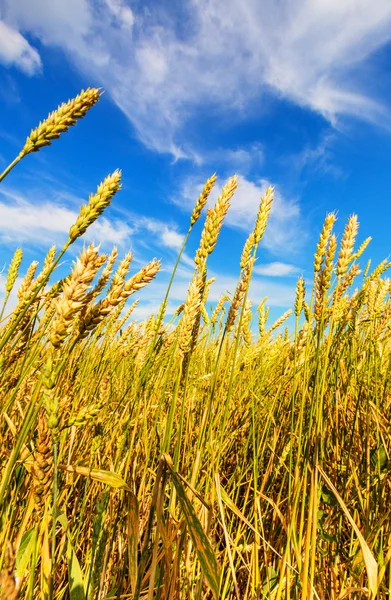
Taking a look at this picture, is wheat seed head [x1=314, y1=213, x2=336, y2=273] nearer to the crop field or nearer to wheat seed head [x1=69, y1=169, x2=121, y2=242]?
the crop field

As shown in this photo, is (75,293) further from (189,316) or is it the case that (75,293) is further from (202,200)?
(202,200)

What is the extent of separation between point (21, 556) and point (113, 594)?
1.39 feet

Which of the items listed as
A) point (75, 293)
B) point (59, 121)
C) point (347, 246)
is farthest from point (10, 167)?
point (347, 246)

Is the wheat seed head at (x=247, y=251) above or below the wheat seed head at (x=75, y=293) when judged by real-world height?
above

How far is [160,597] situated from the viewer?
41.8 inches

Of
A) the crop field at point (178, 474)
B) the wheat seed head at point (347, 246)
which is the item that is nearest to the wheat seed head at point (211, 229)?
the crop field at point (178, 474)

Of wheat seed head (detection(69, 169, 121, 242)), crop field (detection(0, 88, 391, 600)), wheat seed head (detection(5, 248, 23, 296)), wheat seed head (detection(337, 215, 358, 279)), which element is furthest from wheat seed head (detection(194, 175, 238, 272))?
wheat seed head (detection(5, 248, 23, 296))

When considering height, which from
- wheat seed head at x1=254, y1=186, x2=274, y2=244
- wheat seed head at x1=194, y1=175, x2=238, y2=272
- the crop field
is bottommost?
Result: the crop field

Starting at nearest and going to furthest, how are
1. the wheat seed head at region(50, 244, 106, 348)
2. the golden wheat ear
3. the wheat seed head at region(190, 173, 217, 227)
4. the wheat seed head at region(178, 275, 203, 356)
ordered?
1. the wheat seed head at region(50, 244, 106, 348)
2. the golden wheat ear
3. the wheat seed head at region(178, 275, 203, 356)
4. the wheat seed head at region(190, 173, 217, 227)

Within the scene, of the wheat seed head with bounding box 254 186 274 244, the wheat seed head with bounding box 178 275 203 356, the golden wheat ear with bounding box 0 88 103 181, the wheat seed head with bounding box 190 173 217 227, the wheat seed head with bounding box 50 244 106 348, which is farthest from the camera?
the wheat seed head with bounding box 254 186 274 244

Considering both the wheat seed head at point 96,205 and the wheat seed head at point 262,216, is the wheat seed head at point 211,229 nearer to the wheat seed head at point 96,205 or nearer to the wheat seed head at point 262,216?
the wheat seed head at point 262,216

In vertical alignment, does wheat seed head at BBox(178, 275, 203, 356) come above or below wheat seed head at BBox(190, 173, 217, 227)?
below

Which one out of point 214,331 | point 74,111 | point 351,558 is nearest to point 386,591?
point 351,558

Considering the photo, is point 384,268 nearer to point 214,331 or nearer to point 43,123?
point 214,331
